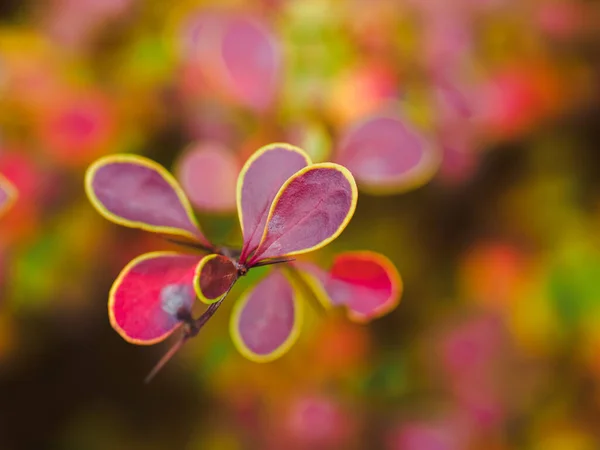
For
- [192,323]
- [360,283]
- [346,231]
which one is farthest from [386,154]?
[346,231]

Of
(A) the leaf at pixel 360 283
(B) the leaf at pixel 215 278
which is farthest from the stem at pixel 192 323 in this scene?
(A) the leaf at pixel 360 283

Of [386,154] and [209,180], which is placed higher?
[386,154]

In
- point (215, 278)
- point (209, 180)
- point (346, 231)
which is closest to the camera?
point (215, 278)

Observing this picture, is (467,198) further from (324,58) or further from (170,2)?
(170,2)

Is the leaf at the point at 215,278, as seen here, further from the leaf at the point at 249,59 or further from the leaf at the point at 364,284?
the leaf at the point at 249,59

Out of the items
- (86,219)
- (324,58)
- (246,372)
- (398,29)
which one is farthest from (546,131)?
(86,219)

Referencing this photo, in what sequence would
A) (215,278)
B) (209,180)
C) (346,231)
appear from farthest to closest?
(346,231) < (209,180) < (215,278)

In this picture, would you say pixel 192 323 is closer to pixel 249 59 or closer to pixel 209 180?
pixel 209 180

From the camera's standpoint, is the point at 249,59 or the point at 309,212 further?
the point at 249,59

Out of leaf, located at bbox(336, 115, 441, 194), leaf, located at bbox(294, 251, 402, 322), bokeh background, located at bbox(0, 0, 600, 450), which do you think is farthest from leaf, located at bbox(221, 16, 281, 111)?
leaf, located at bbox(294, 251, 402, 322)
